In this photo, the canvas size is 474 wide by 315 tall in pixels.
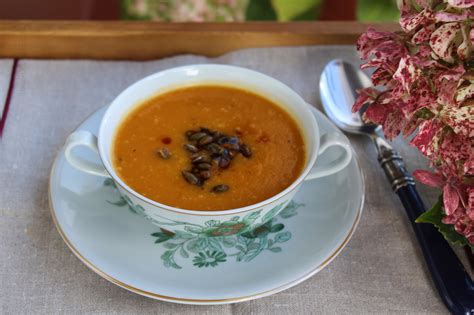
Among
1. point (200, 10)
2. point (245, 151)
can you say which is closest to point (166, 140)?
point (245, 151)

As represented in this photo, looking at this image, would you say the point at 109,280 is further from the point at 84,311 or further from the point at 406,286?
the point at 406,286

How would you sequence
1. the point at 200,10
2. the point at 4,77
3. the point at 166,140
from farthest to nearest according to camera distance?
1. the point at 200,10
2. the point at 4,77
3. the point at 166,140

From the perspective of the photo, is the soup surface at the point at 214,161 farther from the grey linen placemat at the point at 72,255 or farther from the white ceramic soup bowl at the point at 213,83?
the grey linen placemat at the point at 72,255

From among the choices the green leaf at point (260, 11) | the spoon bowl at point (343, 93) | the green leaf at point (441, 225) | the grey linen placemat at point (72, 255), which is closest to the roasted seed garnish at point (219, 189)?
the grey linen placemat at point (72, 255)

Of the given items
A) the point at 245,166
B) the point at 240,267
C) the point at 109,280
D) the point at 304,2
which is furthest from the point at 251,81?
the point at 304,2

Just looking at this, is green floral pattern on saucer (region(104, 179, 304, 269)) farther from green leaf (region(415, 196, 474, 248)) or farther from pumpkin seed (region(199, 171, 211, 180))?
green leaf (region(415, 196, 474, 248))

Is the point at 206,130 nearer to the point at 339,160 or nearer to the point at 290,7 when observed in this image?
the point at 339,160
